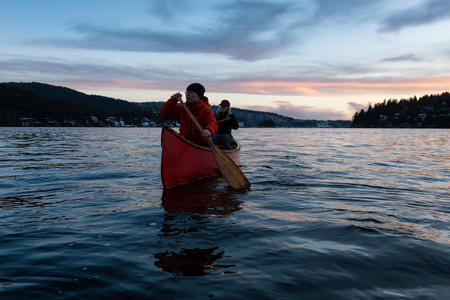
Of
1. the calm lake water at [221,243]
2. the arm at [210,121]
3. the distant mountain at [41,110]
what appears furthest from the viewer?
the distant mountain at [41,110]

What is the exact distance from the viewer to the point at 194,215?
200 inches

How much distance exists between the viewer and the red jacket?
8.03m

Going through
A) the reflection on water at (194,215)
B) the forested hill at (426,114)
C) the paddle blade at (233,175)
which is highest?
the forested hill at (426,114)

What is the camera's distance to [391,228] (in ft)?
14.7

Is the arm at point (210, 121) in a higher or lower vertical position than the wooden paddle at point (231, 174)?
higher

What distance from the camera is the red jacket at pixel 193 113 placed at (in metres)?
8.03

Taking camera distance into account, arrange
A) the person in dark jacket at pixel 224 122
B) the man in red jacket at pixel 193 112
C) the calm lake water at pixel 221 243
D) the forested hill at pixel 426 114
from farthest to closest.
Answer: the forested hill at pixel 426 114
the person in dark jacket at pixel 224 122
the man in red jacket at pixel 193 112
the calm lake water at pixel 221 243

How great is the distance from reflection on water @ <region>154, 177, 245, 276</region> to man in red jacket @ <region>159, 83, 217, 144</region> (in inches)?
59.1

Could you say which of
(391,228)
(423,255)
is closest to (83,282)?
(423,255)

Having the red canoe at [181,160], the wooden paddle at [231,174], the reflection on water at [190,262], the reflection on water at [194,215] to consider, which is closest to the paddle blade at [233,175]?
the wooden paddle at [231,174]

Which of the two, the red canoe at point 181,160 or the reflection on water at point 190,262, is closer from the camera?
the reflection on water at point 190,262

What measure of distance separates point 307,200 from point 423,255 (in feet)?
9.47

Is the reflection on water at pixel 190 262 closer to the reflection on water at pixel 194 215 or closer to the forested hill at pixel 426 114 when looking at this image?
the reflection on water at pixel 194 215

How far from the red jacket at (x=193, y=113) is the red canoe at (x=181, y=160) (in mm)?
741
